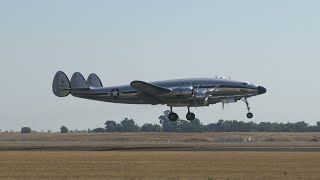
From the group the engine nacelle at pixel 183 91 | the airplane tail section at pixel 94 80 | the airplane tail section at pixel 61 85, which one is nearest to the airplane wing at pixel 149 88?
the engine nacelle at pixel 183 91

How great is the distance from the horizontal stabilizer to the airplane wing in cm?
1020

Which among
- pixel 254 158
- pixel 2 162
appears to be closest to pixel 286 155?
pixel 254 158

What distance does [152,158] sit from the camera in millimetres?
60969

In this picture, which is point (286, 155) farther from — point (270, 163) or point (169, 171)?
point (169, 171)

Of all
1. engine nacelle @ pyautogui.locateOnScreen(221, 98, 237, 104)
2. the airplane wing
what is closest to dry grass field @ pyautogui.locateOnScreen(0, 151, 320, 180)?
engine nacelle @ pyautogui.locateOnScreen(221, 98, 237, 104)

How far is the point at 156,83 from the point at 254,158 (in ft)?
93.0

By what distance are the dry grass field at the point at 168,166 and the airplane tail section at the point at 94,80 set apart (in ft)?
108

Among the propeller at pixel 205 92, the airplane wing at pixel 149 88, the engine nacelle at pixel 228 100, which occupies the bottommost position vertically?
the engine nacelle at pixel 228 100

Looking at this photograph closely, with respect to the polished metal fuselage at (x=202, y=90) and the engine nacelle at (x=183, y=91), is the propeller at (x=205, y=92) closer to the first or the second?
the polished metal fuselage at (x=202, y=90)

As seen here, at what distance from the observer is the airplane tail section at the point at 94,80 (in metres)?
97.3

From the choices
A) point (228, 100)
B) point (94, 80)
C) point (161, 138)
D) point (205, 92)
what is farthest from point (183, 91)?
point (161, 138)

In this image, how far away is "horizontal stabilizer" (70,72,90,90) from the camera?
307 ft

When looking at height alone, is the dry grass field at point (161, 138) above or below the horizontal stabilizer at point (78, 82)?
below

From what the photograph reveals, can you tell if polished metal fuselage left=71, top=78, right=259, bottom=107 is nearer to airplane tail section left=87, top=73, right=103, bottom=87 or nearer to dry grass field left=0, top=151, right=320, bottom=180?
airplane tail section left=87, top=73, right=103, bottom=87
